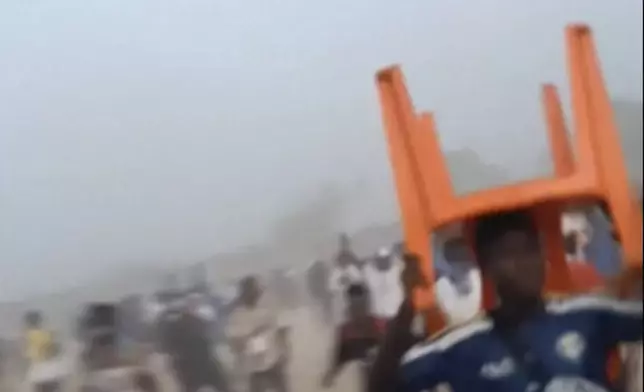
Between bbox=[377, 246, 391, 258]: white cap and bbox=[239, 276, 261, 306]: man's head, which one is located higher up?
bbox=[377, 246, 391, 258]: white cap

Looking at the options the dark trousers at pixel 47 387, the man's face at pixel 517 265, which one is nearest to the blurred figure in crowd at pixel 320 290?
the man's face at pixel 517 265

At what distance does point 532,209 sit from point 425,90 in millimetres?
212

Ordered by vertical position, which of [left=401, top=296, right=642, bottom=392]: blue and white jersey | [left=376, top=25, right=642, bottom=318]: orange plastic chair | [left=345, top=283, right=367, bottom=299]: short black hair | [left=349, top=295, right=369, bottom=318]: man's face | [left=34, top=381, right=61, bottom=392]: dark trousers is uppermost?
[left=376, top=25, right=642, bottom=318]: orange plastic chair

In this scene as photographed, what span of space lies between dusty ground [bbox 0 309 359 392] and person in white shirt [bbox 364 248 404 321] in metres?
0.08

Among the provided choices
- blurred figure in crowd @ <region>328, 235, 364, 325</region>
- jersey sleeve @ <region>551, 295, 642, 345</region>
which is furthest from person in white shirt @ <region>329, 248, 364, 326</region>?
jersey sleeve @ <region>551, 295, 642, 345</region>

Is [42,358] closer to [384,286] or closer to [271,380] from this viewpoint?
[271,380]

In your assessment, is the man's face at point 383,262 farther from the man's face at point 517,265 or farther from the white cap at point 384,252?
the man's face at point 517,265

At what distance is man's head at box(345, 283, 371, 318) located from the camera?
1197mm

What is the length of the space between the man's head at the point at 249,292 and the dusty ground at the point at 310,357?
51 mm

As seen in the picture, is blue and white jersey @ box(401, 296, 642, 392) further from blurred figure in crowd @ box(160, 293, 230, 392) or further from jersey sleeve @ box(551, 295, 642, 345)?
blurred figure in crowd @ box(160, 293, 230, 392)

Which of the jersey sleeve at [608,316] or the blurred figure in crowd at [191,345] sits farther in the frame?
the jersey sleeve at [608,316]

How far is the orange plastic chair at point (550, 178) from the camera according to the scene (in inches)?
48.4

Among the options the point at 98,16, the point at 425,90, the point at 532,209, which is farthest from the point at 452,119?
the point at 98,16

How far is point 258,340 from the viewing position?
1165 millimetres
